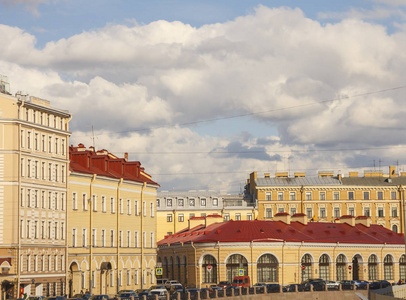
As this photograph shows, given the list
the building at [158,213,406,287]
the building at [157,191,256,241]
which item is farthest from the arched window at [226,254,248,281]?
the building at [157,191,256,241]

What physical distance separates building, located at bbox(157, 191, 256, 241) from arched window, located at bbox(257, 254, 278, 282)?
43349 millimetres

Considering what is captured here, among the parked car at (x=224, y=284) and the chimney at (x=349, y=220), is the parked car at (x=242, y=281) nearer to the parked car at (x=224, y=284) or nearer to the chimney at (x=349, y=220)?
the parked car at (x=224, y=284)

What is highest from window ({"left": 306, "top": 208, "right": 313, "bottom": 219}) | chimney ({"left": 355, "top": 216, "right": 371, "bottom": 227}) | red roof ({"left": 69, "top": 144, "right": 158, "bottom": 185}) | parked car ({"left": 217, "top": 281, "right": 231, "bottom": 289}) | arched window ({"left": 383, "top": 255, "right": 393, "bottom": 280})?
red roof ({"left": 69, "top": 144, "right": 158, "bottom": 185})

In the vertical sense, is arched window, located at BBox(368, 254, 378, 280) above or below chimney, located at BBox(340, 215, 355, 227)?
below

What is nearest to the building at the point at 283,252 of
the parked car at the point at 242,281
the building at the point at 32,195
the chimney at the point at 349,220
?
the parked car at the point at 242,281

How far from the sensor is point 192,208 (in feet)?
482

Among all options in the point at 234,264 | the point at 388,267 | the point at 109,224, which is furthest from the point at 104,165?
the point at 388,267

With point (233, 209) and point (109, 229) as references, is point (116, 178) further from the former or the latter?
point (233, 209)

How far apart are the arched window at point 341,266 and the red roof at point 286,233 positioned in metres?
2.11

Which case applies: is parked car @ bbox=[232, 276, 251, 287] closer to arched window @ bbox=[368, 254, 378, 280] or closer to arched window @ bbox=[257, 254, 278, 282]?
arched window @ bbox=[257, 254, 278, 282]

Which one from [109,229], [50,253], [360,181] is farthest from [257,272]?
[360,181]

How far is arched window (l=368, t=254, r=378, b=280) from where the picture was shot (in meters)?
110

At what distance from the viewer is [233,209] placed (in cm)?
14700

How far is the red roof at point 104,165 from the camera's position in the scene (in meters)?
87.8
